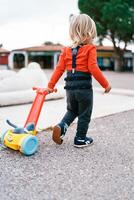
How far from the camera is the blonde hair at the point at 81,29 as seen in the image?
4418 mm

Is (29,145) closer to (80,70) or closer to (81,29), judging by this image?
(80,70)

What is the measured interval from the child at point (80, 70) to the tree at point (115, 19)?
28.9m

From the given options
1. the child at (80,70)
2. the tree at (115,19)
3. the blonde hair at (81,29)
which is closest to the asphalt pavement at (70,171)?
the child at (80,70)

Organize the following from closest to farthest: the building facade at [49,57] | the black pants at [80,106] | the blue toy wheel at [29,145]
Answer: the blue toy wheel at [29,145]
the black pants at [80,106]
the building facade at [49,57]

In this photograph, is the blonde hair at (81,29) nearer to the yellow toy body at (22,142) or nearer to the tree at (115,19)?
the yellow toy body at (22,142)

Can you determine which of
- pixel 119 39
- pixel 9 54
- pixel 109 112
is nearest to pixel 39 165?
pixel 109 112

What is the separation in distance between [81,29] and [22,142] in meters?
1.44

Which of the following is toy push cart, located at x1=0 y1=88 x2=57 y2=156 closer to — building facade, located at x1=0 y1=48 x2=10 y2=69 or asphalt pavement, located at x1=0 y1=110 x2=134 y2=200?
asphalt pavement, located at x1=0 y1=110 x2=134 y2=200

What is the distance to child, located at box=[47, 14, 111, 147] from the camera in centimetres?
443

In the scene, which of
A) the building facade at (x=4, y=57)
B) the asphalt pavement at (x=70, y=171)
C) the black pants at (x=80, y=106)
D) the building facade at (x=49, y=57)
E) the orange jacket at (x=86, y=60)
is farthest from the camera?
the building facade at (x=4, y=57)

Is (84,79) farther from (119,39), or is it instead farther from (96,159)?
(119,39)

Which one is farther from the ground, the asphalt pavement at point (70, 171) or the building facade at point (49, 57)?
the asphalt pavement at point (70, 171)

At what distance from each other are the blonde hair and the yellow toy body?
1.20m

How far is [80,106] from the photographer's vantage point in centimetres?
Result: 461
